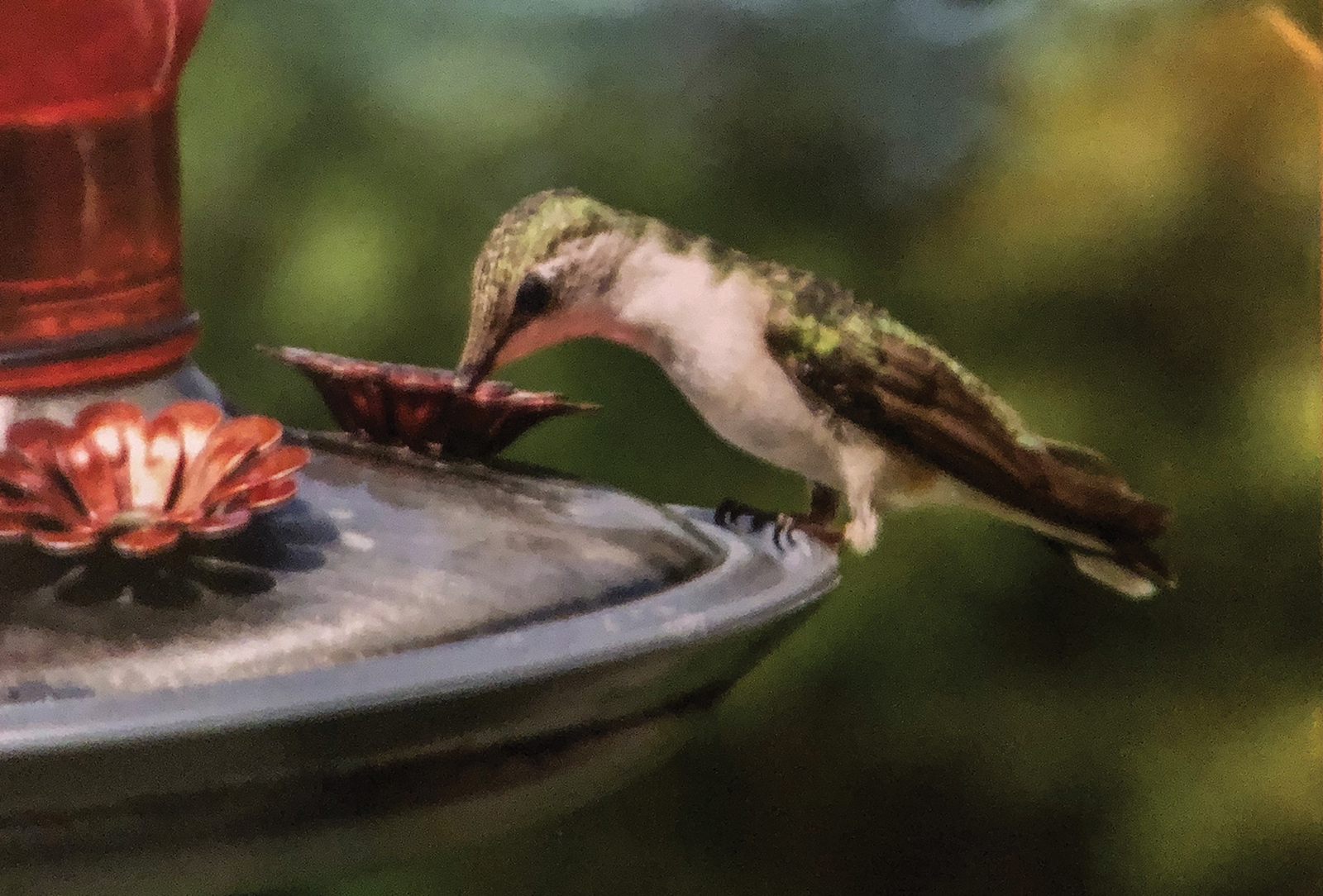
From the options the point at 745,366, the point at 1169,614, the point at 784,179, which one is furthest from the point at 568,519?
the point at 1169,614

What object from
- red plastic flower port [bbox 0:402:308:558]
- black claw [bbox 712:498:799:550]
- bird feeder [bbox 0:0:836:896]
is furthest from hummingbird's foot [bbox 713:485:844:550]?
red plastic flower port [bbox 0:402:308:558]

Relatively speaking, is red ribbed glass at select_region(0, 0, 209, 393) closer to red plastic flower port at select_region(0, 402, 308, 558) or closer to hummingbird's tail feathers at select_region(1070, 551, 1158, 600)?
red plastic flower port at select_region(0, 402, 308, 558)

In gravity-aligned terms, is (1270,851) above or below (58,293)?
below

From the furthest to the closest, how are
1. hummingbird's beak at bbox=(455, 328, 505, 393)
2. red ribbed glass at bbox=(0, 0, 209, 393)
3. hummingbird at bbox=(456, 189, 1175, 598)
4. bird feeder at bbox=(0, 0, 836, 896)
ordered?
hummingbird at bbox=(456, 189, 1175, 598), hummingbird's beak at bbox=(455, 328, 505, 393), red ribbed glass at bbox=(0, 0, 209, 393), bird feeder at bbox=(0, 0, 836, 896)

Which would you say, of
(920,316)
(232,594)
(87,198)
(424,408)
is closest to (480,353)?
(424,408)

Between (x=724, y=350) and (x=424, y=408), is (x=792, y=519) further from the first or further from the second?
(x=424, y=408)

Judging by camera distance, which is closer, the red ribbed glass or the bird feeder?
the bird feeder

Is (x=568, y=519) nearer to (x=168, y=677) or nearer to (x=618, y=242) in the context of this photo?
(x=168, y=677)
